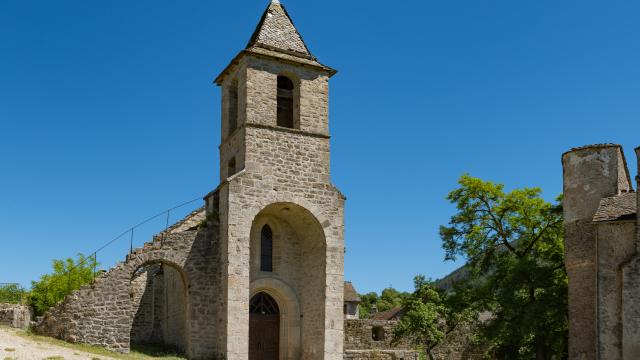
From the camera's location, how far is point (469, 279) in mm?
32188

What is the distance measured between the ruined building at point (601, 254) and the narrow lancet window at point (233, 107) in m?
12.5

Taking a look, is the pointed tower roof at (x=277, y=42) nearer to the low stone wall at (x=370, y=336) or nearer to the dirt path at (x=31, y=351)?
the low stone wall at (x=370, y=336)

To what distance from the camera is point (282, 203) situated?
26281mm

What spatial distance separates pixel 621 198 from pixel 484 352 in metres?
11.0

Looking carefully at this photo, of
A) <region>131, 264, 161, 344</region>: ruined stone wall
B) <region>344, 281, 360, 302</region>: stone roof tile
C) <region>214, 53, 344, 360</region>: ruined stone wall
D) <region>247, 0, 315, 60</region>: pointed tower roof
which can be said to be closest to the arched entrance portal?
<region>214, 53, 344, 360</region>: ruined stone wall

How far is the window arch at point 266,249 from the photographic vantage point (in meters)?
27.3

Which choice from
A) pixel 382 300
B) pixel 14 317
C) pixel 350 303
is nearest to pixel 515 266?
pixel 14 317

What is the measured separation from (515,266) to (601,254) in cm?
485

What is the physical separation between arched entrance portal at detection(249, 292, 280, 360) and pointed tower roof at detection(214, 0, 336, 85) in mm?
8794

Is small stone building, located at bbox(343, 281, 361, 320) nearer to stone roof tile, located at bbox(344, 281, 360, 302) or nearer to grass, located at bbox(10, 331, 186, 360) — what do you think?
stone roof tile, located at bbox(344, 281, 360, 302)

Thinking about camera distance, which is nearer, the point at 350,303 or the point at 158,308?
the point at 158,308

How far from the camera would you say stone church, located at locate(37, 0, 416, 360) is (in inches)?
962

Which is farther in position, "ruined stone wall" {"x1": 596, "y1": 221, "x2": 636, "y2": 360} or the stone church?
the stone church

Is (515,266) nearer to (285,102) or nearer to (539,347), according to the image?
(539,347)
